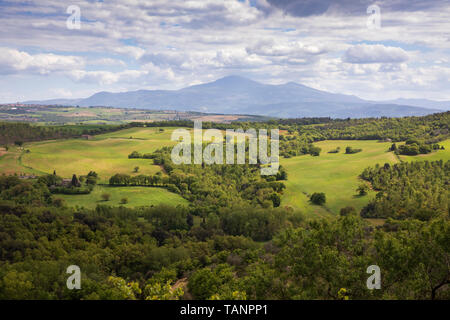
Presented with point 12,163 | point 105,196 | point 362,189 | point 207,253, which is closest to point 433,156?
point 362,189

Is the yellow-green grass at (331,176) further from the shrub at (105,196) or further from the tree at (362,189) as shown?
the shrub at (105,196)

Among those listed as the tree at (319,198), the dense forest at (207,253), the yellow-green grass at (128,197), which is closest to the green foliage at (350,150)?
the tree at (319,198)

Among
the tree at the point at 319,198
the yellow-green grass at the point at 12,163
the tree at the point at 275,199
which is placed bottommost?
the tree at the point at 275,199

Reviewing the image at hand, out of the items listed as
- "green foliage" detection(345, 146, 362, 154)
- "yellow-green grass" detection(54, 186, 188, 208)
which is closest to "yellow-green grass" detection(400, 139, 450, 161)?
"green foliage" detection(345, 146, 362, 154)

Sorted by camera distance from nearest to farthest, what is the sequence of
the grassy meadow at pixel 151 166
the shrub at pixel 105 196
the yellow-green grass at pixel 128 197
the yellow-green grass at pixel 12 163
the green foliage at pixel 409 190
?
the green foliage at pixel 409 190, the yellow-green grass at pixel 128 197, the shrub at pixel 105 196, the grassy meadow at pixel 151 166, the yellow-green grass at pixel 12 163

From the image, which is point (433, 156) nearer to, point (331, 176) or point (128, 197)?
point (331, 176)
